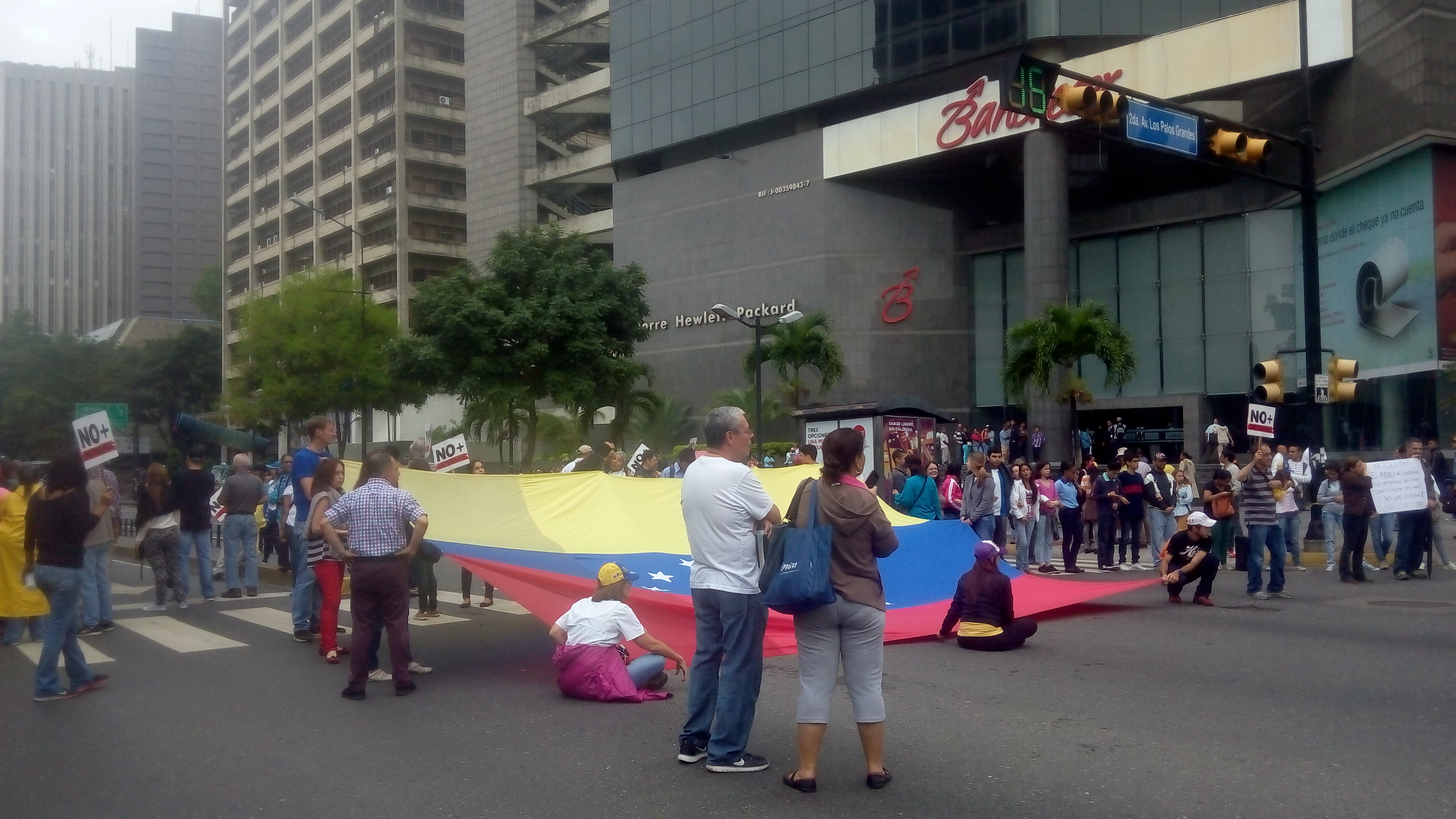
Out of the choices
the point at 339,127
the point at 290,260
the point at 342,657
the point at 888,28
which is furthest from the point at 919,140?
the point at 290,260

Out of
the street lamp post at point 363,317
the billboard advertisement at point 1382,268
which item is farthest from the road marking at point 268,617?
the billboard advertisement at point 1382,268

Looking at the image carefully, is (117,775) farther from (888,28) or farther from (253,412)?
(253,412)

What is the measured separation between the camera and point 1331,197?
112 feet

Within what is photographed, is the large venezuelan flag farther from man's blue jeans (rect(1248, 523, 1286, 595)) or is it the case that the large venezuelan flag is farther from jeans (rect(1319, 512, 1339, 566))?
jeans (rect(1319, 512, 1339, 566))

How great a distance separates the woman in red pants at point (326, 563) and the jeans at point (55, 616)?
5.83 ft

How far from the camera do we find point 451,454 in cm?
1714

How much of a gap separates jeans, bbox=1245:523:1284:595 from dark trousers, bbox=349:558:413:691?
992 cm

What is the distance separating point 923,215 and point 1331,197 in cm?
1482

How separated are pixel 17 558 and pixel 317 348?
40.5m

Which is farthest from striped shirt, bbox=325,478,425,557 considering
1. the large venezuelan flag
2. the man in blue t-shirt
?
the man in blue t-shirt

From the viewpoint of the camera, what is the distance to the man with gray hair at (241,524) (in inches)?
582

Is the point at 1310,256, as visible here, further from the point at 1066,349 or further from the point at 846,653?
the point at 846,653

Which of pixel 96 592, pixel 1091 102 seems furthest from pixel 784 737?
pixel 1091 102

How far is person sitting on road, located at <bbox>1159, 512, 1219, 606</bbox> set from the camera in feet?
42.9
